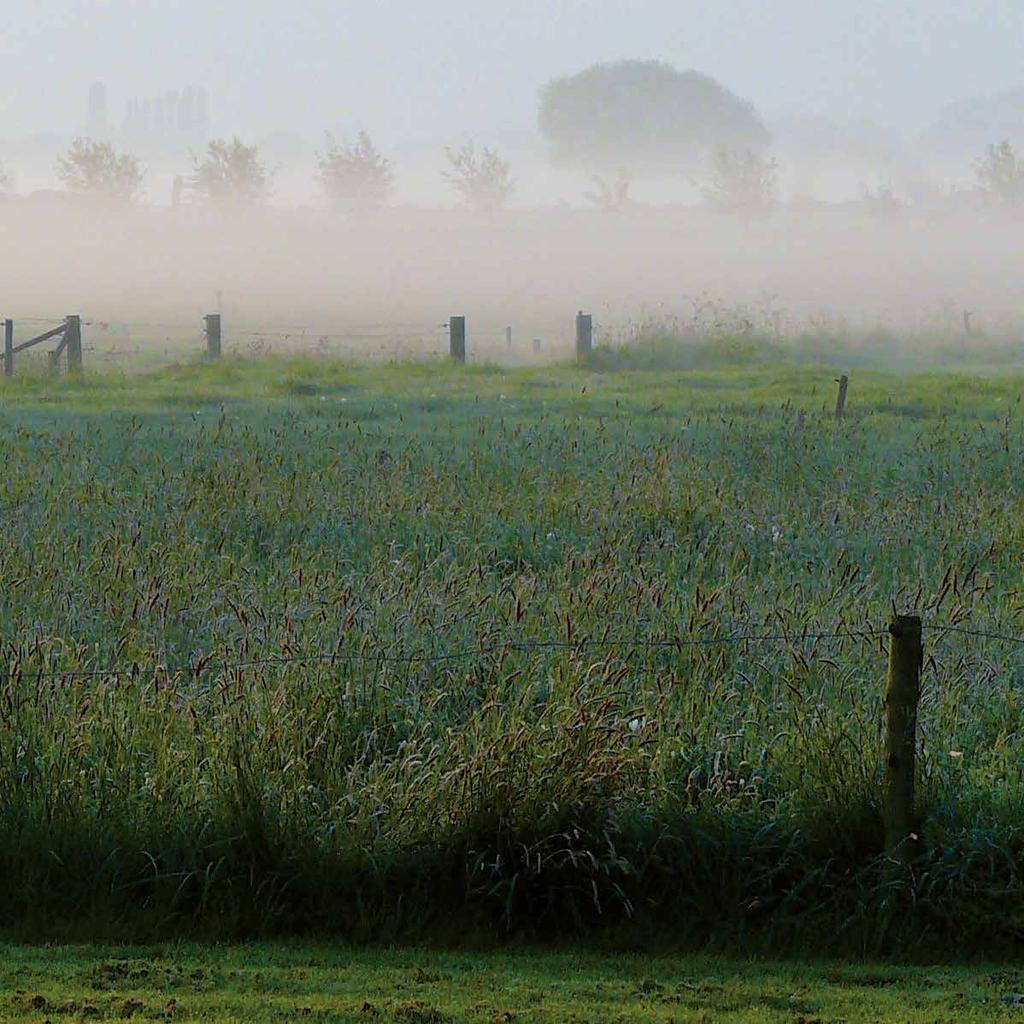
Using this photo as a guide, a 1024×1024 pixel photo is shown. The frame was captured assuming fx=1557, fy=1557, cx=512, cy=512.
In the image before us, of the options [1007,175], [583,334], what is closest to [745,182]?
[1007,175]

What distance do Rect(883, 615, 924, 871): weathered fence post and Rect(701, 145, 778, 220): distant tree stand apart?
413ft

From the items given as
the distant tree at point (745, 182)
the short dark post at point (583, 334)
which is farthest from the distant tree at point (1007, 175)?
the short dark post at point (583, 334)

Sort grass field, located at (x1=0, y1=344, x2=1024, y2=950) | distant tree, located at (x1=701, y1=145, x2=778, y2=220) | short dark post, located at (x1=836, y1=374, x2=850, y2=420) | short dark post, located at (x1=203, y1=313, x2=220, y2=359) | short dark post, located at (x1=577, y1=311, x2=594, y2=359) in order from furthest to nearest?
distant tree, located at (x1=701, y1=145, x2=778, y2=220)
short dark post, located at (x1=203, y1=313, x2=220, y2=359)
short dark post, located at (x1=577, y1=311, x2=594, y2=359)
short dark post, located at (x1=836, y1=374, x2=850, y2=420)
grass field, located at (x1=0, y1=344, x2=1024, y2=950)

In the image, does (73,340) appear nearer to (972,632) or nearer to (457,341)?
(457,341)

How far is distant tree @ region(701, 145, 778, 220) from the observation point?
12825 cm

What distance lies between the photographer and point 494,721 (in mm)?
6738

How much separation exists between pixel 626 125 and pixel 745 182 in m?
68.4

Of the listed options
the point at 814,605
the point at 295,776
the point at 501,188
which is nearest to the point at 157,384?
the point at 814,605

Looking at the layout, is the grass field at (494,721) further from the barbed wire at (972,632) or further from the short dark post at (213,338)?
the short dark post at (213,338)

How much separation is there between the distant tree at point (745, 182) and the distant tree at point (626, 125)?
5839 centimetres

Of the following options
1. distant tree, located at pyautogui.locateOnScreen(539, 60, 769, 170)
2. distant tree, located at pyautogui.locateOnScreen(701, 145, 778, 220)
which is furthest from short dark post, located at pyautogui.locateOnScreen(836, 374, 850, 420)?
distant tree, located at pyautogui.locateOnScreen(539, 60, 769, 170)

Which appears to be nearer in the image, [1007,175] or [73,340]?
[73,340]

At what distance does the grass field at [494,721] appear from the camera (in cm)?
604

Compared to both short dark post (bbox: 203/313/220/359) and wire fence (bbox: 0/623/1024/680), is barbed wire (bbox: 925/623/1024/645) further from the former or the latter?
short dark post (bbox: 203/313/220/359)
